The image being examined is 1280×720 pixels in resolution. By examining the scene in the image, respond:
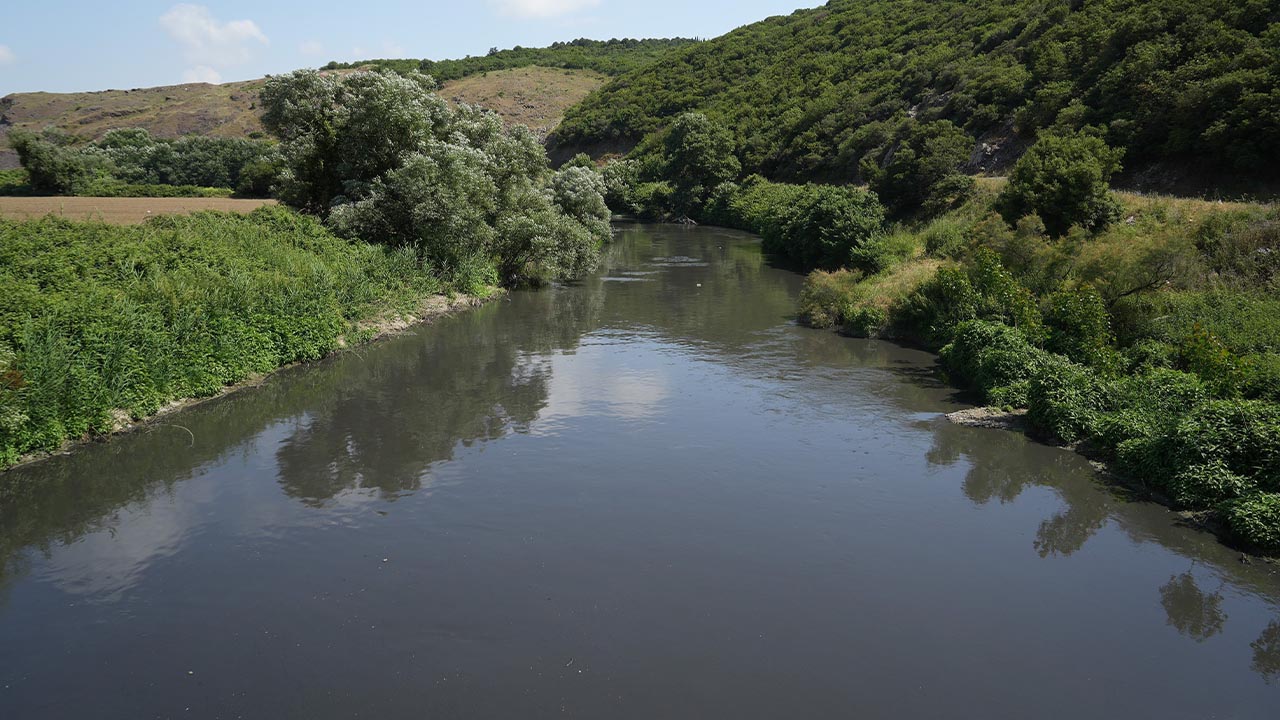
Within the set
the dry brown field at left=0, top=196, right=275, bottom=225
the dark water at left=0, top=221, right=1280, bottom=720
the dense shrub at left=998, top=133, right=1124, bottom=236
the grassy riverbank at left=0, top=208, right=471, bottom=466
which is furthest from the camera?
the dry brown field at left=0, top=196, right=275, bottom=225

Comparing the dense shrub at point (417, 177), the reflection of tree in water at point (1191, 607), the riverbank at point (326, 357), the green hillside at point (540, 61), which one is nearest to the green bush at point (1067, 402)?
the reflection of tree in water at point (1191, 607)

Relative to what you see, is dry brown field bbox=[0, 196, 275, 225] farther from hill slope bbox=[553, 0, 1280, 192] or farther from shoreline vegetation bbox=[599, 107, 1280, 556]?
hill slope bbox=[553, 0, 1280, 192]

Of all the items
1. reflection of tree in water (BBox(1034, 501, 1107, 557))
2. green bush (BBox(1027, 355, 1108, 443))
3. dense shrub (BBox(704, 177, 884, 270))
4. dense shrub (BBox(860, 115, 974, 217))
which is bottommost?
reflection of tree in water (BBox(1034, 501, 1107, 557))

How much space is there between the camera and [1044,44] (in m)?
57.6

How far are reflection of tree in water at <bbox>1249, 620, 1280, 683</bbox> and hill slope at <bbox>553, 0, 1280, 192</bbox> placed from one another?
29377 mm

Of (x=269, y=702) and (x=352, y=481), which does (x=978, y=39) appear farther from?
(x=269, y=702)

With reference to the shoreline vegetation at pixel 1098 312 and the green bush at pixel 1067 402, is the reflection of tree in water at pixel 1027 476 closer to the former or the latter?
the green bush at pixel 1067 402

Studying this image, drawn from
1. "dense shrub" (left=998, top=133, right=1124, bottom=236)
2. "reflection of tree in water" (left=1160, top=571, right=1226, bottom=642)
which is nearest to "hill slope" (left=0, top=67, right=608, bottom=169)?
"dense shrub" (left=998, top=133, right=1124, bottom=236)

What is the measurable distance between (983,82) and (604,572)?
57355 millimetres

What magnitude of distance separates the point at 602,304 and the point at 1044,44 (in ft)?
139

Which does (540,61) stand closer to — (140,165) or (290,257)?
(140,165)

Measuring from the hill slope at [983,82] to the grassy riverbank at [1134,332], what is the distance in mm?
6788

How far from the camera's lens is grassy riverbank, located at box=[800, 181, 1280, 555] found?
15789mm

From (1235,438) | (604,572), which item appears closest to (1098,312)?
(1235,438)
